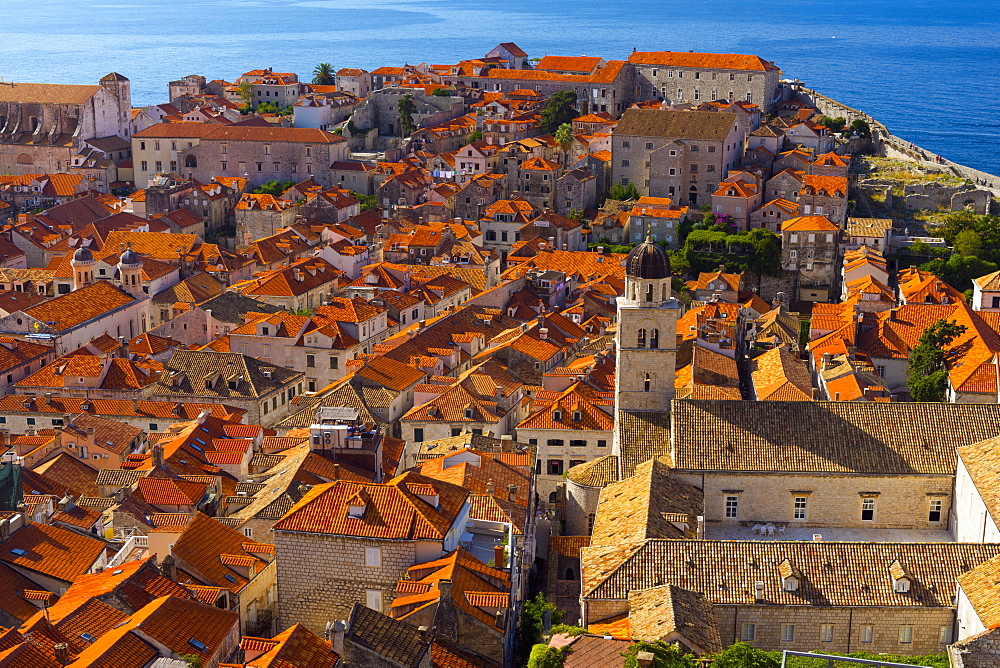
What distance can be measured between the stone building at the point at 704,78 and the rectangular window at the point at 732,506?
6280 cm

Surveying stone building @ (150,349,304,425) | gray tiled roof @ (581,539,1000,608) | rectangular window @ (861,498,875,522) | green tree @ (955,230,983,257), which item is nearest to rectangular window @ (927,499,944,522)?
rectangular window @ (861,498,875,522)

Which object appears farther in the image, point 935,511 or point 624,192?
point 624,192

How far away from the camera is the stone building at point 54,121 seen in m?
93.4

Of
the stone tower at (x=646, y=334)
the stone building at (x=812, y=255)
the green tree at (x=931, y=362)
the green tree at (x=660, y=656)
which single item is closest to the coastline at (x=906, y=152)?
the stone building at (x=812, y=255)

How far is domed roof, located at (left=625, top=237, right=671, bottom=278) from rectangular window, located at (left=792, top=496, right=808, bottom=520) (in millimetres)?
7339

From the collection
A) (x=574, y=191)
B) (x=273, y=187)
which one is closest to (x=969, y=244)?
(x=574, y=191)

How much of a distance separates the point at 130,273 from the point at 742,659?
44602mm

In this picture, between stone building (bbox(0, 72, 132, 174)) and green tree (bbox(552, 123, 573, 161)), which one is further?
stone building (bbox(0, 72, 132, 174))

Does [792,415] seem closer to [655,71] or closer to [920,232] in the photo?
[920,232]

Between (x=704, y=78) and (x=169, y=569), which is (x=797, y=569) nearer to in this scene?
(x=169, y=569)

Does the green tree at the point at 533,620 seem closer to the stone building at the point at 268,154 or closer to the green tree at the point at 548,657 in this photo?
the green tree at the point at 548,657

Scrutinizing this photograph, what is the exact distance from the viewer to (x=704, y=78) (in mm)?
93000

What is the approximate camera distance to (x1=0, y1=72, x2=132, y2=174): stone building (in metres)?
93.4

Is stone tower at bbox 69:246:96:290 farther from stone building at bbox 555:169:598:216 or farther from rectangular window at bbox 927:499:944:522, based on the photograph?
rectangular window at bbox 927:499:944:522
